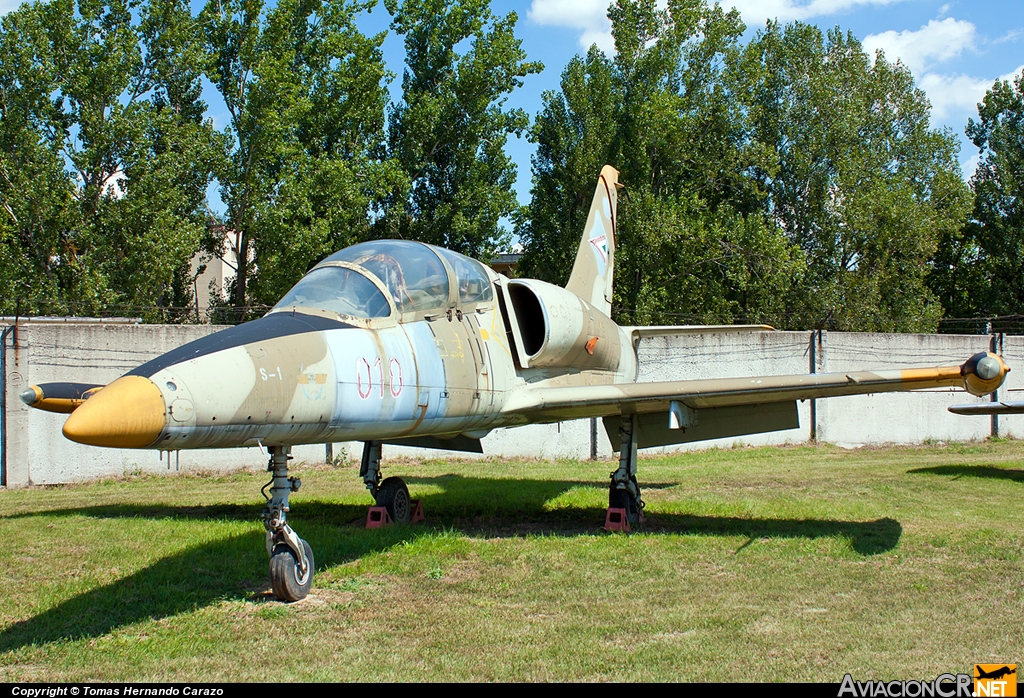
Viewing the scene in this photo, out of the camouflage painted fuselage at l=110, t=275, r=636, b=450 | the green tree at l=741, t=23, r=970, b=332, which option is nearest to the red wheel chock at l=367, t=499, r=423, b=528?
the camouflage painted fuselage at l=110, t=275, r=636, b=450

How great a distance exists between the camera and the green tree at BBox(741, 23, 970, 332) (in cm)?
3153

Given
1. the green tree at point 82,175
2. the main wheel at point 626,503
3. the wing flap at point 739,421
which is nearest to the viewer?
the main wheel at point 626,503

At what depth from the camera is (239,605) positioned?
19.4 ft

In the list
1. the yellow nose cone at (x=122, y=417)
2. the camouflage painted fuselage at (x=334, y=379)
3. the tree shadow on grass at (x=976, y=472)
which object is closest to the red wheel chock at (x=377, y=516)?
the camouflage painted fuselage at (x=334, y=379)

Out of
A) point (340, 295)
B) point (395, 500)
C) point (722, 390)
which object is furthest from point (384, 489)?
point (722, 390)

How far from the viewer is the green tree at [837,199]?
31.5 meters

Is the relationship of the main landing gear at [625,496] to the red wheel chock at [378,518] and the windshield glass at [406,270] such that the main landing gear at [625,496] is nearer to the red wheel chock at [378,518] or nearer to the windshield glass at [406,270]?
the red wheel chock at [378,518]

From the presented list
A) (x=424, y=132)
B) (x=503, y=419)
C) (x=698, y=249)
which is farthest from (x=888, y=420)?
(x=424, y=132)

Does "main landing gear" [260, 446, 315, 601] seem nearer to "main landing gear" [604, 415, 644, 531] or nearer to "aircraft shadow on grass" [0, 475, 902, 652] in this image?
"aircraft shadow on grass" [0, 475, 902, 652]

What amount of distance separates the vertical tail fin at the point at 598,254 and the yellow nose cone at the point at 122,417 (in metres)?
8.02

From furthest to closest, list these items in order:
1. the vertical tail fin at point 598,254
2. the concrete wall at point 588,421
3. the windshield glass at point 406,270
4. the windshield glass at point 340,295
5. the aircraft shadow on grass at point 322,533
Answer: the concrete wall at point 588,421 → the vertical tail fin at point 598,254 → the windshield glass at point 406,270 → the windshield glass at point 340,295 → the aircraft shadow on grass at point 322,533

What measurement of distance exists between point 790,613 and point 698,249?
2508cm

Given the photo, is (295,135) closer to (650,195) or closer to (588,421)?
(650,195)

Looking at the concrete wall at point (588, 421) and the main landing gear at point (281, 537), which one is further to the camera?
the concrete wall at point (588, 421)
